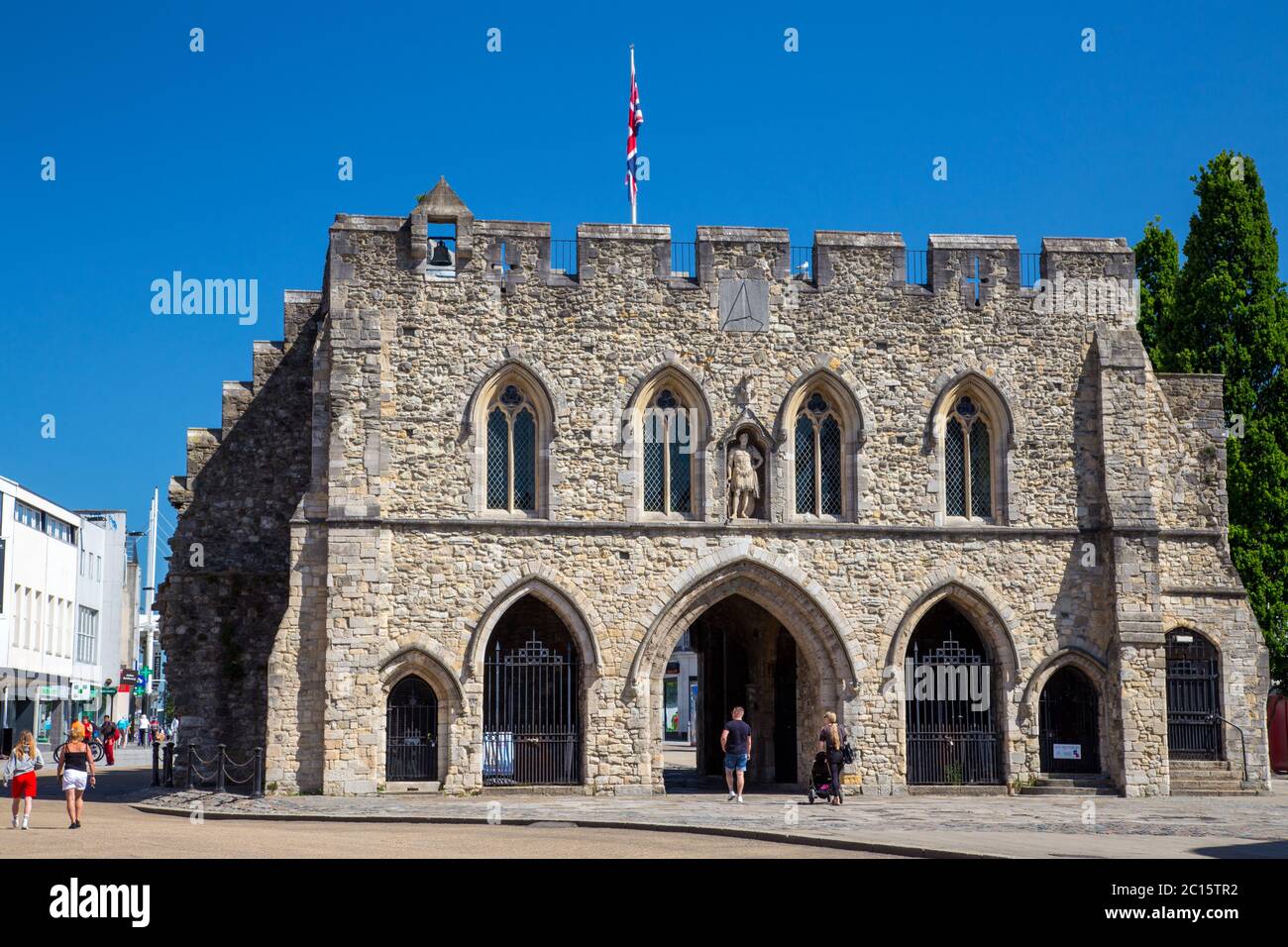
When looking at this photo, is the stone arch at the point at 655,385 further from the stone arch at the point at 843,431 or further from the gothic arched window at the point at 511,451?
→ the gothic arched window at the point at 511,451

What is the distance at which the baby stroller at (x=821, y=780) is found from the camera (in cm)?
2277

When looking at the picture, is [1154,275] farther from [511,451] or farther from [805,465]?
[511,451]

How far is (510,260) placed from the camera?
80.4 ft

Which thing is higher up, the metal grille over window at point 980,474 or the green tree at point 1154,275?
the green tree at point 1154,275

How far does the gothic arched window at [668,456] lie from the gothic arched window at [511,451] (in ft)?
5.82

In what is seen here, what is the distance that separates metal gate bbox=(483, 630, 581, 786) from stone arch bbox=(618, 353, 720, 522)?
2.79 metres

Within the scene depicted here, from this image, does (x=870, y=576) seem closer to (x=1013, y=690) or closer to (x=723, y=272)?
(x=1013, y=690)

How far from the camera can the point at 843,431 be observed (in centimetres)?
2508

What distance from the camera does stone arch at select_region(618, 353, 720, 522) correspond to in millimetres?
24328

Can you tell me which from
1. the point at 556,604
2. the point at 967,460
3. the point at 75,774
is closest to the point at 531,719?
the point at 556,604

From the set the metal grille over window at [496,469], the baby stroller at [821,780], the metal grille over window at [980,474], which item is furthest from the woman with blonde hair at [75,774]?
the metal grille over window at [980,474]

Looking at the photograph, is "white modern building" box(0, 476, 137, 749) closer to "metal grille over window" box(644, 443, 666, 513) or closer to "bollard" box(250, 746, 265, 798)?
"bollard" box(250, 746, 265, 798)

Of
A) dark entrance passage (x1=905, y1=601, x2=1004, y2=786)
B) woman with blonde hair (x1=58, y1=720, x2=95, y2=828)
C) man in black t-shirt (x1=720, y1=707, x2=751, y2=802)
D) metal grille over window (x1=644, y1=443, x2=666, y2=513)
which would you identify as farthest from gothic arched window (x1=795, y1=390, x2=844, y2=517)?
woman with blonde hair (x1=58, y1=720, x2=95, y2=828)
